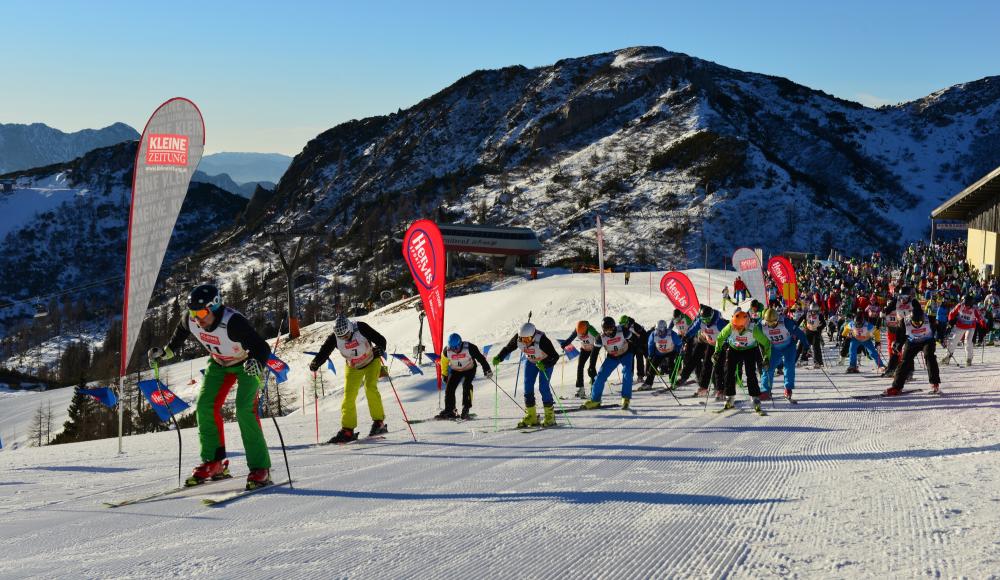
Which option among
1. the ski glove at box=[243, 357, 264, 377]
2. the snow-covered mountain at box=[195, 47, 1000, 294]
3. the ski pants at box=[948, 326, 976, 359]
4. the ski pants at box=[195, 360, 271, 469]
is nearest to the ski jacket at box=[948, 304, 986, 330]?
the ski pants at box=[948, 326, 976, 359]

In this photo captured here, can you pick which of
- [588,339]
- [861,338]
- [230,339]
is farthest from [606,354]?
Result: [230,339]

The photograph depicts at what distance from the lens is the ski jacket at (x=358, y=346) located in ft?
34.1

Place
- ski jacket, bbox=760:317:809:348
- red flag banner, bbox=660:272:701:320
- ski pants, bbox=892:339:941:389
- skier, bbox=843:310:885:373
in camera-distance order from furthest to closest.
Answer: red flag banner, bbox=660:272:701:320
skier, bbox=843:310:885:373
ski jacket, bbox=760:317:809:348
ski pants, bbox=892:339:941:389

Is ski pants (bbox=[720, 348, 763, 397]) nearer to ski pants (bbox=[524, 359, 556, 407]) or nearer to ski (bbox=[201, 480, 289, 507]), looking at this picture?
ski pants (bbox=[524, 359, 556, 407])

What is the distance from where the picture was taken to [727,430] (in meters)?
10.3

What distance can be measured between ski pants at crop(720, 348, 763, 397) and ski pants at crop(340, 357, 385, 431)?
219 inches

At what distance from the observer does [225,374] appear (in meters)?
7.08

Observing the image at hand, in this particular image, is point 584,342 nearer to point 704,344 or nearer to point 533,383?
point 704,344

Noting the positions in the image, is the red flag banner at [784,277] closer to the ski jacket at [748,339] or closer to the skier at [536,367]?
the ski jacket at [748,339]

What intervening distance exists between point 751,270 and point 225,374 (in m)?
20.1

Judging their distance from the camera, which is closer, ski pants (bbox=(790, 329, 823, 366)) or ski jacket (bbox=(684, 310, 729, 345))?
ski jacket (bbox=(684, 310, 729, 345))

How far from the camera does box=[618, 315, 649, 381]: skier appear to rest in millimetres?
13570

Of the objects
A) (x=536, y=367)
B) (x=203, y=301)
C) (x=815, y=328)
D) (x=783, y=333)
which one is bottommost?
(x=536, y=367)

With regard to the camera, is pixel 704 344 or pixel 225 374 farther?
pixel 704 344
